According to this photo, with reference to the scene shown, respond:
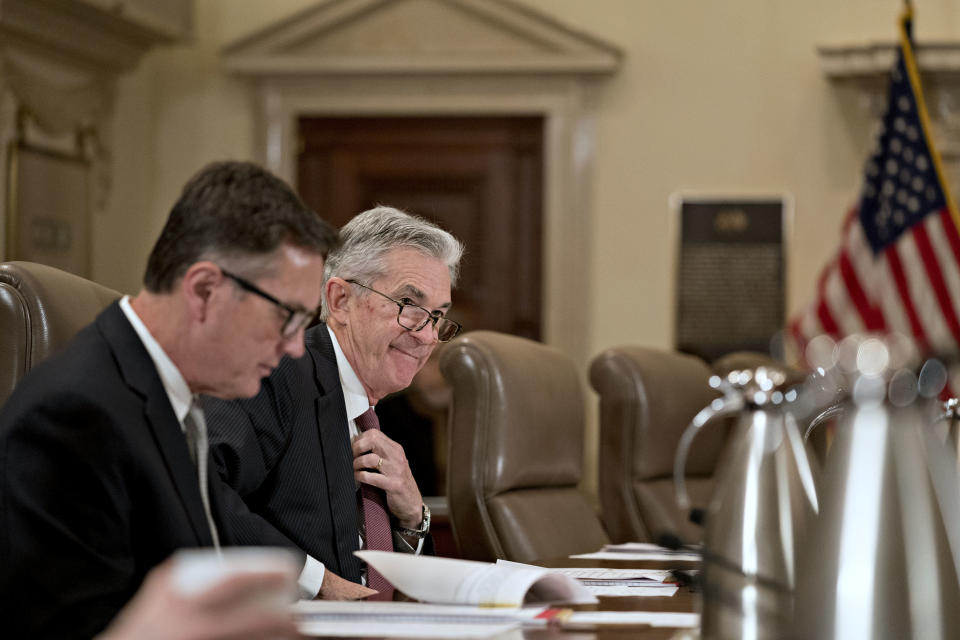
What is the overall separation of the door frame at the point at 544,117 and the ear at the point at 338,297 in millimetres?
4270

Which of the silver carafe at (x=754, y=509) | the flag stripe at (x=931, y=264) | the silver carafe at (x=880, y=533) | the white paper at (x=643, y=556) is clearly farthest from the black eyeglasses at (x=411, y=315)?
the flag stripe at (x=931, y=264)

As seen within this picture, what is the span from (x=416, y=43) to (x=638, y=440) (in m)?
3.64

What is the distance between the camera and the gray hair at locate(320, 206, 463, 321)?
8.34ft

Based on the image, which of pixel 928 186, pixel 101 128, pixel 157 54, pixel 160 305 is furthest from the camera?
pixel 157 54

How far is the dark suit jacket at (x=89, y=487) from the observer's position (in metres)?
1.37

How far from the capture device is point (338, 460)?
228cm

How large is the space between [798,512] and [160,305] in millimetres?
781

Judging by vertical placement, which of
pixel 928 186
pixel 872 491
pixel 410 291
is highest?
pixel 928 186

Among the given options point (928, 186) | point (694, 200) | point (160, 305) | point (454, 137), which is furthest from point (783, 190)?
point (160, 305)

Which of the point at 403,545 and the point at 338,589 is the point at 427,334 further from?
the point at 338,589

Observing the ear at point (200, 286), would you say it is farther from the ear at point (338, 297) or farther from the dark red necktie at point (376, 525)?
the ear at point (338, 297)

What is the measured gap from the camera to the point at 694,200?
6758 millimetres

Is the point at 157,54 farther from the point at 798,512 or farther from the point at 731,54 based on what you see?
the point at 798,512

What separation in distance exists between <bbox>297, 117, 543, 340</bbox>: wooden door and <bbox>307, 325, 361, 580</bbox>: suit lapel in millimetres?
4598
